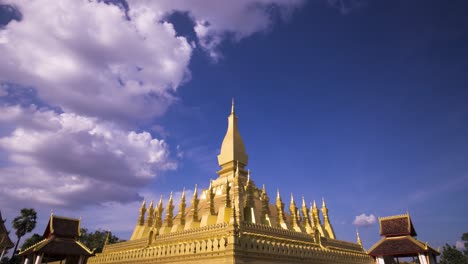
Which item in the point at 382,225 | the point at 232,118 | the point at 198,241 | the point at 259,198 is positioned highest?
the point at 232,118

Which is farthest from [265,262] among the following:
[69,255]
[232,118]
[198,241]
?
[232,118]

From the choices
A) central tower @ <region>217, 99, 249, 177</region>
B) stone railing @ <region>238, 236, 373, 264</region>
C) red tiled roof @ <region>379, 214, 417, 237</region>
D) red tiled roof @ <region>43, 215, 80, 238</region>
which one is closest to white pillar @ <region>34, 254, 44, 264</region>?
red tiled roof @ <region>43, 215, 80, 238</region>

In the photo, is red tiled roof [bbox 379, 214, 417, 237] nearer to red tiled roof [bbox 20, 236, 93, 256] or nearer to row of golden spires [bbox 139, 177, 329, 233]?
row of golden spires [bbox 139, 177, 329, 233]

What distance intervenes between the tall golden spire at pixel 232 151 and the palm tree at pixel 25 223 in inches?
1110

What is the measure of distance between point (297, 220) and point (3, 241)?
102ft

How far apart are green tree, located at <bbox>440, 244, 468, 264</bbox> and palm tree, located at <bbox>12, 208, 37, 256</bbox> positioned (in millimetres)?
63123

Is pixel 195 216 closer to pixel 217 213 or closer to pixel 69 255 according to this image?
pixel 217 213

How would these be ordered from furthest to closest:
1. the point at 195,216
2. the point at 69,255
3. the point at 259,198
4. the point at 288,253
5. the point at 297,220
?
the point at 259,198
the point at 297,220
the point at 195,216
the point at 69,255
the point at 288,253

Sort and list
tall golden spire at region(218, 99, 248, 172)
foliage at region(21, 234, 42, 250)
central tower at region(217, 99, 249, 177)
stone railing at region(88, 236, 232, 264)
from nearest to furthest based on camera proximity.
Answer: stone railing at region(88, 236, 232, 264) < central tower at region(217, 99, 249, 177) < tall golden spire at region(218, 99, 248, 172) < foliage at region(21, 234, 42, 250)

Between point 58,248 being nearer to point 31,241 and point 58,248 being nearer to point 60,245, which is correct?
point 60,245

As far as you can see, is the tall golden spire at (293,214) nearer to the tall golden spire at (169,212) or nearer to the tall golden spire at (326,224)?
the tall golden spire at (326,224)

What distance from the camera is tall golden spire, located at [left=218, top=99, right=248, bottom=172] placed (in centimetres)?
3359

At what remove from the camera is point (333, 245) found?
85.9 ft

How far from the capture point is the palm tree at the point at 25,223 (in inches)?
1582
